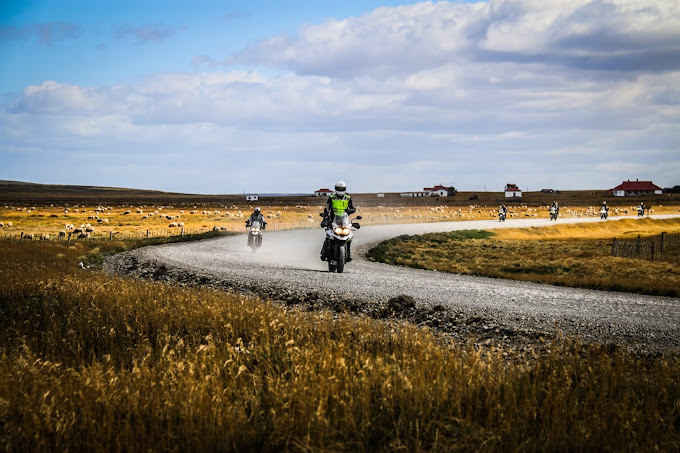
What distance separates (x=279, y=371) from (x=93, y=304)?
6.35 metres

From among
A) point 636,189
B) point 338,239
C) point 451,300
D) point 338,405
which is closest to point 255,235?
point 338,239

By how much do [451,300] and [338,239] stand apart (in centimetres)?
559

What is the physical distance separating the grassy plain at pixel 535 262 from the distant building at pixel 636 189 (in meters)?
152

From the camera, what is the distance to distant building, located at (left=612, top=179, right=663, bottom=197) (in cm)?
17288

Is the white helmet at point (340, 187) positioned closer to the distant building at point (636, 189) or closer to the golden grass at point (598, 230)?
the golden grass at point (598, 230)

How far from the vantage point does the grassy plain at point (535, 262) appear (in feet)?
65.4

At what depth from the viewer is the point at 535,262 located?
26.5 meters

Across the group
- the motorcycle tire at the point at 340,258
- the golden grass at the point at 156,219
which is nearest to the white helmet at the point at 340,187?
the motorcycle tire at the point at 340,258

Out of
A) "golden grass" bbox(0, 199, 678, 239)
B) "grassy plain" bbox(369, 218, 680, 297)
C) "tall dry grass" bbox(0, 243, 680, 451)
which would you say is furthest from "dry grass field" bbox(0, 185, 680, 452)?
"golden grass" bbox(0, 199, 678, 239)

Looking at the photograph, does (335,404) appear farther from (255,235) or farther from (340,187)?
(255,235)

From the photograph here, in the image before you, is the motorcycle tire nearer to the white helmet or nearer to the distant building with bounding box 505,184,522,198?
the white helmet

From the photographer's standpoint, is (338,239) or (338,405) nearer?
(338,405)

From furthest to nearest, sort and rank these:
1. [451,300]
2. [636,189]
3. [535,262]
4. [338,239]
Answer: [636,189], [535,262], [338,239], [451,300]

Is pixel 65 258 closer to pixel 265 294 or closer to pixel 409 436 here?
pixel 265 294
